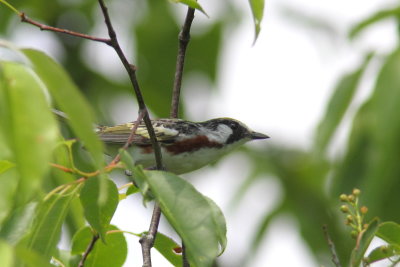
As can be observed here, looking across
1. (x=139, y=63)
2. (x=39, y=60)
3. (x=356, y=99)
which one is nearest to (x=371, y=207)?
(x=356, y=99)

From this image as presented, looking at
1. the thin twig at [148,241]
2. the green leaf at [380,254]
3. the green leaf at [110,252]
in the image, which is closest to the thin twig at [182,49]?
the thin twig at [148,241]

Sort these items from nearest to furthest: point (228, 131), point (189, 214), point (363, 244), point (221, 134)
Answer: point (189, 214), point (363, 244), point (221, 134), point (228, 131)

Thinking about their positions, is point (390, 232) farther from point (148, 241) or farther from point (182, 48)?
point (182, 48)

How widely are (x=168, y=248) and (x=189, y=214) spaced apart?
1.00 m

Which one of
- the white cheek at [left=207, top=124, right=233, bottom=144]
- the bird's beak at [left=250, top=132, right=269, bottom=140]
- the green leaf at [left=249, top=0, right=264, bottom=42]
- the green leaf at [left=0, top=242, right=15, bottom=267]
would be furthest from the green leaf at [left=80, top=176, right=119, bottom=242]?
the bird's beak at [left=250, top=132, right=269, bottom=140]

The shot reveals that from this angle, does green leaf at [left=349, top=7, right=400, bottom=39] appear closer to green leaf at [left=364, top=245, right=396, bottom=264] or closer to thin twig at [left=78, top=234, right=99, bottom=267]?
green leaf at [left=364, top=245, right=396, bottom=264]

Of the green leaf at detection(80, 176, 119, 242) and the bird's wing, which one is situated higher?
the green leaf at detection(80, 176, 119, 242)

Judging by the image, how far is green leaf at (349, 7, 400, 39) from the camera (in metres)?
5.65

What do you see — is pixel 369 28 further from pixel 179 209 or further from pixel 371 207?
pixel 179 209

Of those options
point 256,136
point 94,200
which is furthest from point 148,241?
point 256,136

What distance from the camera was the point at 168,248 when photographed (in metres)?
3.37

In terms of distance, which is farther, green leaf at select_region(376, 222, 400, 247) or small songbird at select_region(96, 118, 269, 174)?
small songbird at select_region(96, 118, 269, 174)

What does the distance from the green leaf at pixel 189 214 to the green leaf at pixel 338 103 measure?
136 inches

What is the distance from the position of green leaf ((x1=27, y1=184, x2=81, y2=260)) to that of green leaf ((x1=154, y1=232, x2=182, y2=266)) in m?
0.76
